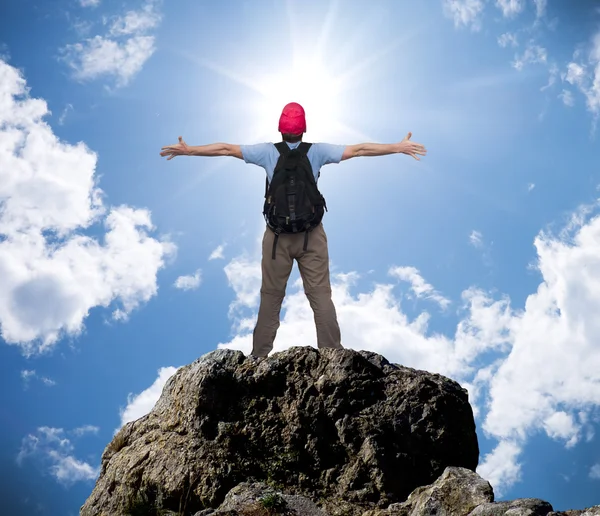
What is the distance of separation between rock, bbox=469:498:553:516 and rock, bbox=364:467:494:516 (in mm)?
254

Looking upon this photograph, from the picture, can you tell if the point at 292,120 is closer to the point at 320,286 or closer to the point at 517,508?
the point at 320,286

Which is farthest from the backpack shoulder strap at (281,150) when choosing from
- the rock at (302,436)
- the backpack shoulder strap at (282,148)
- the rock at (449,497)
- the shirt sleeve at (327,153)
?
the rock at (449,497)

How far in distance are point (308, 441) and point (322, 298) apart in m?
2.66

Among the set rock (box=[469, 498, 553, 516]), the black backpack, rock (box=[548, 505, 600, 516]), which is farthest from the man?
rock (box=[548, 505, 600, 516])

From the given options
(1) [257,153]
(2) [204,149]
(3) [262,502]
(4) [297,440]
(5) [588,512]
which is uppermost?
(2) [204,149]

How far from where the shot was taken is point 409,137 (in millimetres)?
11078

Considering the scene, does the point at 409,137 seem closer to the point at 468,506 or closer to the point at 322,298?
the point at 322,298

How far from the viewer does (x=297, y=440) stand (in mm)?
9039

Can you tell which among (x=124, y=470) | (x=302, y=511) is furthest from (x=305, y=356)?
(x=124, y=470)

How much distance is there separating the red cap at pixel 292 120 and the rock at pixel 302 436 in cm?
362

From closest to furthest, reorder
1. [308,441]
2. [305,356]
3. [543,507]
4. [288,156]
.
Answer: [543,507] → [308,441] → [305,356] → [288,156]

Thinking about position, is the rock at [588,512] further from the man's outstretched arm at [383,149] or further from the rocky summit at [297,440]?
the man's outstretched arm at [383,149]

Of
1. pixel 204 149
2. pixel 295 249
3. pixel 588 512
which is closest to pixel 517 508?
pixel 588 512

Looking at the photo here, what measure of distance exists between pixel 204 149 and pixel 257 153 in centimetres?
94
